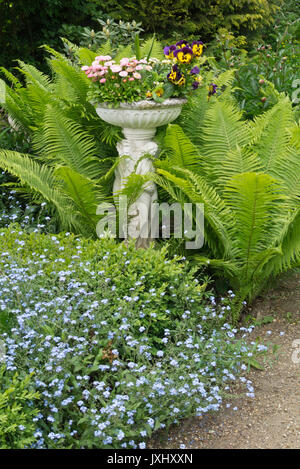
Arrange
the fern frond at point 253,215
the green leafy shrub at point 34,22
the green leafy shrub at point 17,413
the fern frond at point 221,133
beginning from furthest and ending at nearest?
1. the green leafy shrub at point 34,22
2. the fern frond at point 221,133
3. the fern frond at point 253,215
4. the green leafy shrub at point 17,413

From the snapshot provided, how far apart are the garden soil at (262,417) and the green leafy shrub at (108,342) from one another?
2.9 inches

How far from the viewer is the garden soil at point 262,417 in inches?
96.0

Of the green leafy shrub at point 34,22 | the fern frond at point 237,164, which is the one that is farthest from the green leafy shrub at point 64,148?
the green leafy shrub at point 34,22

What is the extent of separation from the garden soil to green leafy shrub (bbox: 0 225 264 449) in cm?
7

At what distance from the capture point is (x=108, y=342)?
2566 mm

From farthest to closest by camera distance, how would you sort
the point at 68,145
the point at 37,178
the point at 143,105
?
the point at 68,145
the point at 37,178
the point at 143,105

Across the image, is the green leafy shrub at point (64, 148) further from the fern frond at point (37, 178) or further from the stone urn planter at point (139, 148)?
the stone urn planter at point (139, 148)

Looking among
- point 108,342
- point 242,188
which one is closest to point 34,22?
point 242,188

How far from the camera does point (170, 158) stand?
3.52 meters

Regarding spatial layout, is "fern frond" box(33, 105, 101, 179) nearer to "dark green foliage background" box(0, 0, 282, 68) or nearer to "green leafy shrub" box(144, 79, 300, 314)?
"green leafy shrub" box(144, 79, 300, 314)

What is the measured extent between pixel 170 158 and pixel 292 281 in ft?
3.98

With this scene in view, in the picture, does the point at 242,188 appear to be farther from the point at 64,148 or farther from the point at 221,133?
the point at 64,148

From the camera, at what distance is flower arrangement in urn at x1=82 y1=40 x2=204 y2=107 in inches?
131

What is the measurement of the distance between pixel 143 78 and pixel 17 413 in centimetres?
216
